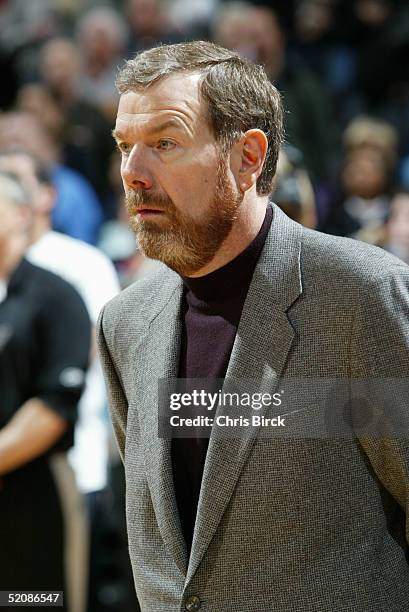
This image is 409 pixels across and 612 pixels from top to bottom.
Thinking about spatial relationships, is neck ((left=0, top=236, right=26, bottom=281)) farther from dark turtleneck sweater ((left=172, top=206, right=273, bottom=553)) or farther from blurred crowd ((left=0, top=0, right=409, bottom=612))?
dark turtleneck sweater ((left=172, top=206, right=273, bottom=553))

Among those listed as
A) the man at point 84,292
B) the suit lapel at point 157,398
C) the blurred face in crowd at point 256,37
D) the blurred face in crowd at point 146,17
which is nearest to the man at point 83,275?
the man at point 84,292

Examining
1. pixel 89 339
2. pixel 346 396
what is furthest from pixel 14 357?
pixel 346 396

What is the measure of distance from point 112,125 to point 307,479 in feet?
15.8

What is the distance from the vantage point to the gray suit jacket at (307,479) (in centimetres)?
208

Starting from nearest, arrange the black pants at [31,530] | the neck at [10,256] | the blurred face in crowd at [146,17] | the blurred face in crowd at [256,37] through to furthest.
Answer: the black pants at [31,530] < the neck at [10,256] < the blurred face in crowd at [256,37] < the blurred face in crowd at [146,17]

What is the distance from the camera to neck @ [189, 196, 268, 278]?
2.18m

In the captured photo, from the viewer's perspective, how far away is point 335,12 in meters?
7.25

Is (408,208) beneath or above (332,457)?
beneath

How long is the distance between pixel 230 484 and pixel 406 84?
5.29m

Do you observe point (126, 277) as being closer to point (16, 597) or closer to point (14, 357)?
point (14, 357)

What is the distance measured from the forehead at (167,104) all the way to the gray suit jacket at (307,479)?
325 mm

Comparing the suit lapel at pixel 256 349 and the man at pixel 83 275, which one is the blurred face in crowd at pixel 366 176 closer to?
the man at pixel 83 275

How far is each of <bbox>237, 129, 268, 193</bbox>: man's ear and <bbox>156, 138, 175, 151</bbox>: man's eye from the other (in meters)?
0.14

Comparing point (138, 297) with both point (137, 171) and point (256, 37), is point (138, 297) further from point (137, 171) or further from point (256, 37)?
point (256, 37)
